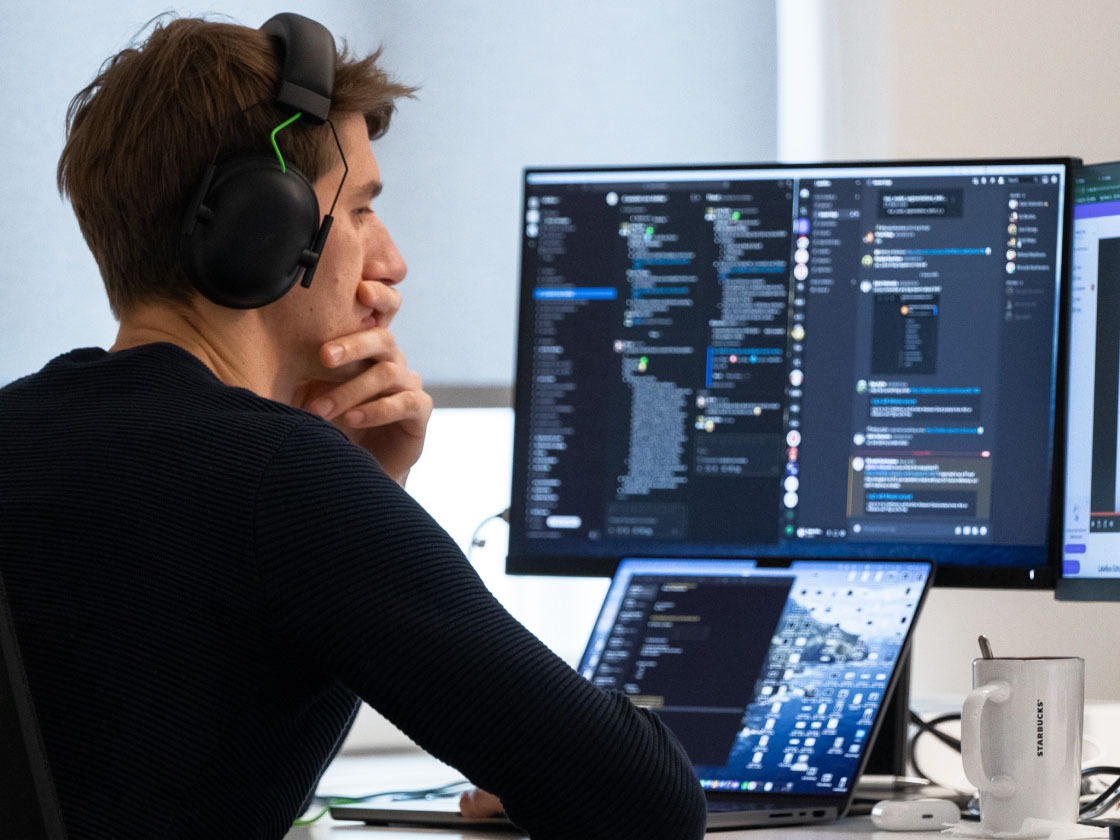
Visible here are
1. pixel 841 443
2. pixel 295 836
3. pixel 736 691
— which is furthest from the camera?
pixel 841 443

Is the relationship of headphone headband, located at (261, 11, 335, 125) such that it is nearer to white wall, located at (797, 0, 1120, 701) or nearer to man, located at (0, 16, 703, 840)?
man, located at (0, 16, 703, 840)

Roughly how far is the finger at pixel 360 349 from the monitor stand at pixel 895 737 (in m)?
0.58

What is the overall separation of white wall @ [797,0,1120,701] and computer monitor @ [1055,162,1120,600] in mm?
518

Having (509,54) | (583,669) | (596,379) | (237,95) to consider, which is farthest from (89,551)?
(509,54)

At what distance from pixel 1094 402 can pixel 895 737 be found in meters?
0.37

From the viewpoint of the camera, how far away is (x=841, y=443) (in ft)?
4.40

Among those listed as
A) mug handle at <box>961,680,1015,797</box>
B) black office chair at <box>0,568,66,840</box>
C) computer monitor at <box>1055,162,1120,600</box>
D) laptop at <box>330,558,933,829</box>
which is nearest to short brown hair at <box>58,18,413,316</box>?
black office chair at <box>0,568,66,840</box>

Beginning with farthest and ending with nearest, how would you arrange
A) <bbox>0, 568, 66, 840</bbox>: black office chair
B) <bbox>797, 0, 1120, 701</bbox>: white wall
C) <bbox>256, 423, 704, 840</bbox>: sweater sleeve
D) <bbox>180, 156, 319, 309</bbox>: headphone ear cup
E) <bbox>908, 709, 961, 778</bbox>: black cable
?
<bbox>797, 0, 1120, 701</bbox>: white wall, <bbox>908, 709, 961, 778</bbox>: black cable, <bbox>180, 156, 319, 309</bbox>: headphone ear cup, <bbox>256, 423, 704, 840</bbox>: sweater sleeve, <bbox>0, 568, 66, 840</bbox>: black office chair

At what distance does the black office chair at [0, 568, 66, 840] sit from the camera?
585mm

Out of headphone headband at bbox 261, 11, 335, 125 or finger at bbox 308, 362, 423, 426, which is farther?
finger at bbox 308, 362, 423, 426

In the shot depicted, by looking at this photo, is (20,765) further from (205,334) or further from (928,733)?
(928,733)

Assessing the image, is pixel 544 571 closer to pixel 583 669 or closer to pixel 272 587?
pixel 583 669

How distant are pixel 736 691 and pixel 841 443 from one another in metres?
0.27

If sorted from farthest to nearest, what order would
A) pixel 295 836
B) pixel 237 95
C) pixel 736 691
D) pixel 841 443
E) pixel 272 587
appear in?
pixel 841 443
pixel 736 691
pixel 295 836
pixel 237 95
pixel 272 587
